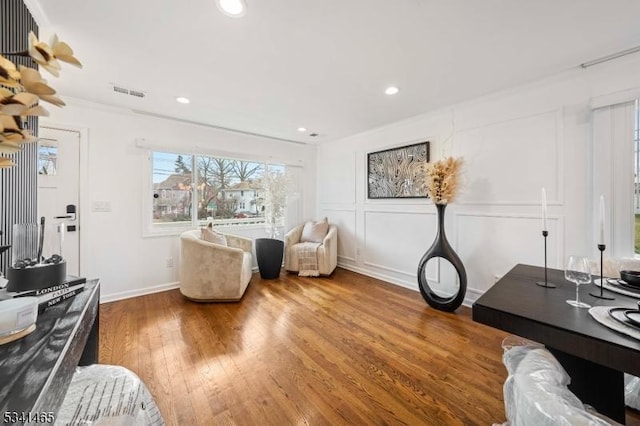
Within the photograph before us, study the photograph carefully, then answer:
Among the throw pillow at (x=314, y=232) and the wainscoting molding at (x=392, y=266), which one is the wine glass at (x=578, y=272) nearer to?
the wainscoting molding at (x=392, y=266)

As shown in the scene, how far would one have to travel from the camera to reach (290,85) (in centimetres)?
245

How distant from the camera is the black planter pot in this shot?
3.82 m

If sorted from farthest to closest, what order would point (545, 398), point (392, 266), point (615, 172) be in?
point (392, 266), point (615, 172), point (545, 398)

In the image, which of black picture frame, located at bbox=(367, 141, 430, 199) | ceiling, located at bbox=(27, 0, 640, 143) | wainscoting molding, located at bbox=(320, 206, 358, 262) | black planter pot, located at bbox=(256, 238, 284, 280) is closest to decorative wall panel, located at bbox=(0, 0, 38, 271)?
ceiling, located at bbox=(27, 0, 640, 143)

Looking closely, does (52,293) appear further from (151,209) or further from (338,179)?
(338,179)

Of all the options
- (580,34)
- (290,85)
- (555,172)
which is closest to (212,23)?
(290,85)

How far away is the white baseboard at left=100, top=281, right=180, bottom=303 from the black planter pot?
1174mm

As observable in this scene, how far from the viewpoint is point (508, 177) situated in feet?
8.55

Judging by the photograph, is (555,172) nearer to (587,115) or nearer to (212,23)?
(587,115)

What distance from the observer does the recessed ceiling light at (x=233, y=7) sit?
56.6 inches

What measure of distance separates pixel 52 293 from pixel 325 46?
6.91ft

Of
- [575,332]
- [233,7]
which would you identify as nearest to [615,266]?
[575,332]

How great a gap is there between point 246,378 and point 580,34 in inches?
131

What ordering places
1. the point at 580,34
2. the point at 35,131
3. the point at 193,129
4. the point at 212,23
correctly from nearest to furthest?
the point at 35,131 < the point at 212,23 < the point at 580,34 < the point at 193,129
